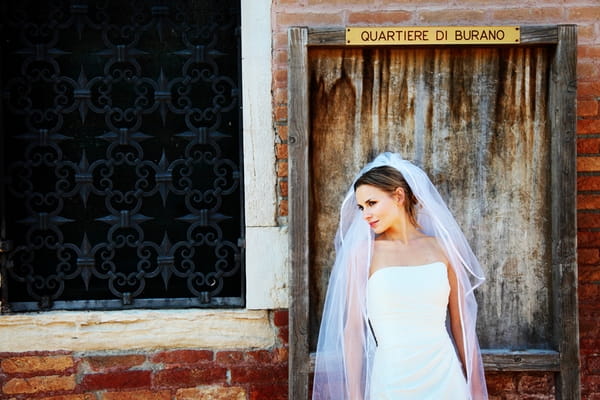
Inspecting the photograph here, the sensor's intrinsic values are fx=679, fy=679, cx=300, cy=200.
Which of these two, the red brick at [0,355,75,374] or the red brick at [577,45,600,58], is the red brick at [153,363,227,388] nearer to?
the red brick at [0,355,75,374]

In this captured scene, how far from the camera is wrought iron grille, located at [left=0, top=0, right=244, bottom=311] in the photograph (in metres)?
3.44

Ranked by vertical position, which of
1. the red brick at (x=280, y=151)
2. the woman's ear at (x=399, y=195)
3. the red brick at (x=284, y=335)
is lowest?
the red brick at (x=284, y=335)

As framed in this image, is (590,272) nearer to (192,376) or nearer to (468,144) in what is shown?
(468,144)

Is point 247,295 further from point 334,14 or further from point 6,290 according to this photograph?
point 334,14

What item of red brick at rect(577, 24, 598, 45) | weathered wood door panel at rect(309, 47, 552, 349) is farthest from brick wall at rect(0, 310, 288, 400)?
red brick at rect(577, 24, 598, 45)

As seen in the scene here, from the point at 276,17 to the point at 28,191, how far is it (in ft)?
5.00

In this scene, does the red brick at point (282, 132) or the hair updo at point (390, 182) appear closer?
Answer: the hair updo at point (390, 182)

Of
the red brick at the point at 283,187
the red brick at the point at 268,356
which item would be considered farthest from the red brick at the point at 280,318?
the red brick at the point at 283,187

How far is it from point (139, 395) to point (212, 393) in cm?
36

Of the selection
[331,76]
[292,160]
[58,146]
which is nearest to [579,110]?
[331,76]

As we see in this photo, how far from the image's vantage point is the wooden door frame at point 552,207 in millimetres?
2988

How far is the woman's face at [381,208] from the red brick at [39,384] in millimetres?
1719

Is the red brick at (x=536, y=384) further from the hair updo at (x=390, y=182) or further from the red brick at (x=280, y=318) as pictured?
the red brick at (x=280, y=318)

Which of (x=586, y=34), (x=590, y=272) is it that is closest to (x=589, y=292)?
(x=590, y=272)
